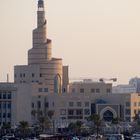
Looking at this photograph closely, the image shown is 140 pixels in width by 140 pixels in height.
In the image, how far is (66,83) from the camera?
16988 cm

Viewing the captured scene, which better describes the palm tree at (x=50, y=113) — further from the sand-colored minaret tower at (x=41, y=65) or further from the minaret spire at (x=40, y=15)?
the minaret spire at (x=40, y=15)

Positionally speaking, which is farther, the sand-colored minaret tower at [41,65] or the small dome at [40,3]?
the small dome at [40,3]

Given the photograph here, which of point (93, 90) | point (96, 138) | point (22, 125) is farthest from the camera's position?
point (93, 90)

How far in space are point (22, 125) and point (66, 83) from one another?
45.8 metres

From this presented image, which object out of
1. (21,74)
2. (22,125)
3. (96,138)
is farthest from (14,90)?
(96,138)

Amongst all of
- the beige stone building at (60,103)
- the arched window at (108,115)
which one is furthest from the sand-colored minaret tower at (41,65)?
the arched window at (108,115)

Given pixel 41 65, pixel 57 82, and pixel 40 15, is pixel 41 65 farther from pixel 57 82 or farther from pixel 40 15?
pixel 40 15

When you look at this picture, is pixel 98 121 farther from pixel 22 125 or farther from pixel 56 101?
pixel 56 101

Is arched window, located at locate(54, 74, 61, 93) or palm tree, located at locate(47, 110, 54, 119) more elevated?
arched window, located at locate(54, 74, 61, 93)

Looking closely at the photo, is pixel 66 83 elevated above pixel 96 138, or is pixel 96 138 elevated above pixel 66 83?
pixel 66 83

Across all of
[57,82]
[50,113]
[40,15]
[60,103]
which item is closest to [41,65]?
[57,82]

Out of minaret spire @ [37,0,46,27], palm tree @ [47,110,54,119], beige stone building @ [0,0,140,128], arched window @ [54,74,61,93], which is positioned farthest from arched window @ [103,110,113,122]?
minaret spire @ [37,0,46,27]

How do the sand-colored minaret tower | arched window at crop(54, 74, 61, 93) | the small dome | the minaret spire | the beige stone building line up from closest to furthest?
the beige stone building → arched window at crop(54, 74, 61, 93) → the sand-colored minaret tower → the minaret spire → the small dome

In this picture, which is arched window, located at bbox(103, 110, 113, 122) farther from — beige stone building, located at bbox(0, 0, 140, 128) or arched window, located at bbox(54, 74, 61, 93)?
arched window, located at bbox(54, 74, 61, 93)
